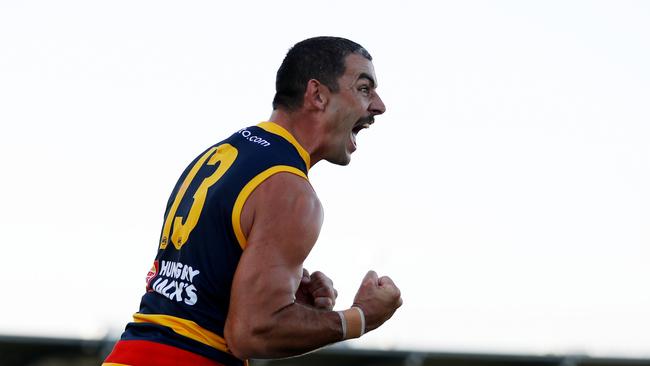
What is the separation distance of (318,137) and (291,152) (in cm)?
30

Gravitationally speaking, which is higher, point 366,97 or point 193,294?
point 366,97

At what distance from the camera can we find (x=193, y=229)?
5441mm

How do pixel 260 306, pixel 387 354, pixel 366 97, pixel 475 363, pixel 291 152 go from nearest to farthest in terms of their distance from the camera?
1. pixel 260 306
2. pixel 291 152
3. pixel 366 97
4. pixel 387 354
5. pixel 475 363

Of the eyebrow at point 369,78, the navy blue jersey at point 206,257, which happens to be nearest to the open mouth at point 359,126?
the eyebrow at point 369,78

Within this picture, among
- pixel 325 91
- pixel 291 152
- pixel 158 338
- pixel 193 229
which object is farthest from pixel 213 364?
pixel 325 91

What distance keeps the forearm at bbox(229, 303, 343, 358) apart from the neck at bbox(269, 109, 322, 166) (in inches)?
33.7

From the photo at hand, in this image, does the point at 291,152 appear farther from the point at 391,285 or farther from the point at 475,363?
the point at 475,363

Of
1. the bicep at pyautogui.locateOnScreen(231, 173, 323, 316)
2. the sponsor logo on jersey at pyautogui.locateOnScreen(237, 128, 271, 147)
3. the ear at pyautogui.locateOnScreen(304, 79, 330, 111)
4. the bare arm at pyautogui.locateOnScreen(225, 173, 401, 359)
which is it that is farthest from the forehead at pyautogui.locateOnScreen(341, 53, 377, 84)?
the bicep at pyautogui.locateOnScreen(231, 173, 323, 316)

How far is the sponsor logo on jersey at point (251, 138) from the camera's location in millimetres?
5594

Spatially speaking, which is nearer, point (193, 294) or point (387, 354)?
point (193, 294)

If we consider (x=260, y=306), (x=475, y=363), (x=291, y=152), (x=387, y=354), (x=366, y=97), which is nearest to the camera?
(x=260, y=306)

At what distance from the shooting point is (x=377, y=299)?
5.64 meters

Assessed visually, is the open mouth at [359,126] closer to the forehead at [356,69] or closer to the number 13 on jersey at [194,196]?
the forehead at [356,69]

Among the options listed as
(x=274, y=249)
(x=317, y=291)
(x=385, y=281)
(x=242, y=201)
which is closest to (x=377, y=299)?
(x=385, y=281)
